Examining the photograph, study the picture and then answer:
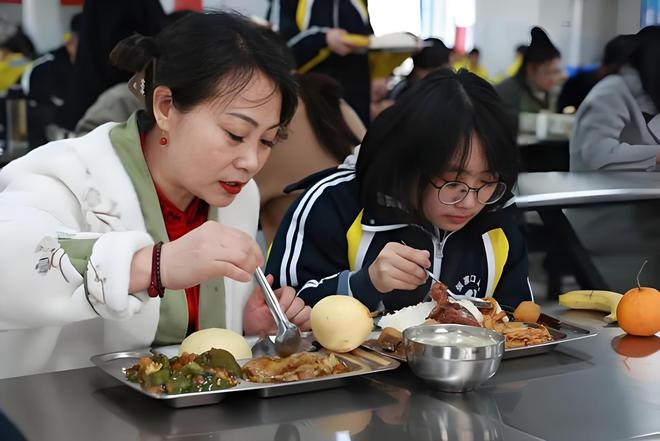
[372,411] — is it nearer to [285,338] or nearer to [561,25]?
[285,338]

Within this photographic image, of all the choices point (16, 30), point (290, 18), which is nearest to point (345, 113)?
point (290, 18)

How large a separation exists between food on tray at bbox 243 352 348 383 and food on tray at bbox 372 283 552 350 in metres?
0.13

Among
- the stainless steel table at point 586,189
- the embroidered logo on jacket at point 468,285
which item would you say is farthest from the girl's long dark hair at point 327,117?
the embroidered logo on jacket at point 468,285

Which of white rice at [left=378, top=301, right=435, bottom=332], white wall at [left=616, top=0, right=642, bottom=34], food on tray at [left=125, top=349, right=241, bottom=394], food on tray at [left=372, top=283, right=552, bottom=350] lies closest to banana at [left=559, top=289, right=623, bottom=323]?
food on tray at [left=372, top=283, right=552, bottom=350]

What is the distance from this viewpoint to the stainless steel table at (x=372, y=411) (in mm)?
1062

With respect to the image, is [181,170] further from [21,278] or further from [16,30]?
[16,30]

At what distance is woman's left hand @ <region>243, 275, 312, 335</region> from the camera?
61.4 inches

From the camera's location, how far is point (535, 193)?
250cm

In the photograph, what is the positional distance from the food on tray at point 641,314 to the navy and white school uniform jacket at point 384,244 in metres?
0.32

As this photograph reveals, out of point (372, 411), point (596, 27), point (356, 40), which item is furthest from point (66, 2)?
point (372, 411)

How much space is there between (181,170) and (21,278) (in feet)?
1.23

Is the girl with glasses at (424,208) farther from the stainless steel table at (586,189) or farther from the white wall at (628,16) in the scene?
the white wall at (628,16)

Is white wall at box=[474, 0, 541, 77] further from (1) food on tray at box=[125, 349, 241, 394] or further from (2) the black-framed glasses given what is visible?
(1) food on tray at box=[125, 349, 241, 394]

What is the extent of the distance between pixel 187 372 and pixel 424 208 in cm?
74
